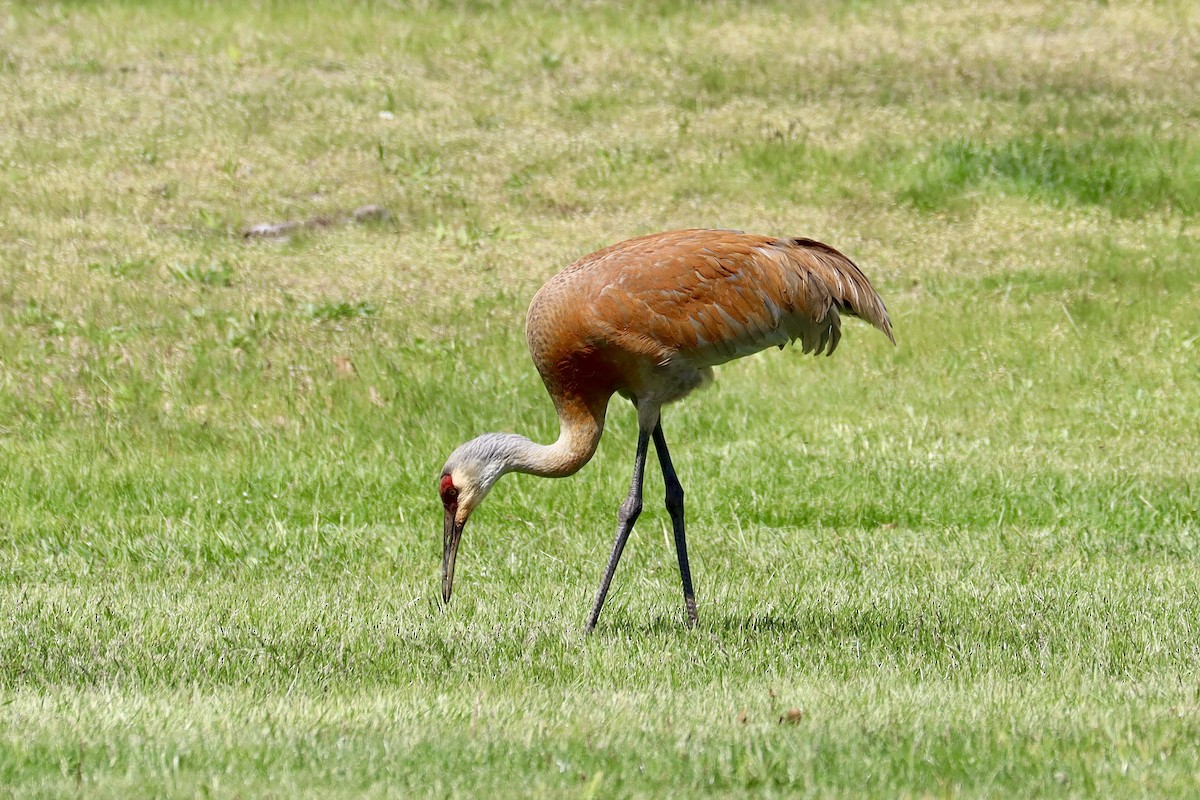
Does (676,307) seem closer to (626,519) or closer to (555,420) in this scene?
(626,519)

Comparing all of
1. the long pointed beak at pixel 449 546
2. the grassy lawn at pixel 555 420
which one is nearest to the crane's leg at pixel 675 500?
the grassy lawn at pixel 555 420

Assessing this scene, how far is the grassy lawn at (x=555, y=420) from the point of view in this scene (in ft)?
15.6

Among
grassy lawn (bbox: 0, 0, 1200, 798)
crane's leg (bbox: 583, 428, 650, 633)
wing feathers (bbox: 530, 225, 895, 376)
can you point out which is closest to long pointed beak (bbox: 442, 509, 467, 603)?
grassy lawn (bbox: 0, 0, 1200, 798)

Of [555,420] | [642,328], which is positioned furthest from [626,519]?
[555,420]

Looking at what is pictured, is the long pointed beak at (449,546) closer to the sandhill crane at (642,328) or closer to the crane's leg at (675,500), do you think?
the sandhill crane at (642,328)

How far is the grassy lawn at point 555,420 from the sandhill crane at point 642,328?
2.09 ft

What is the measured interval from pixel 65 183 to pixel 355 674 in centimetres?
1033

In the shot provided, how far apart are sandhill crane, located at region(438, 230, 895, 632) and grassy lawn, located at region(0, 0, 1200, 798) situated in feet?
2.09

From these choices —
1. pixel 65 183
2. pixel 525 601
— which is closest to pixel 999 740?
pixel 525 601

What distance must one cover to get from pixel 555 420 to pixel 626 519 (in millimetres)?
3200

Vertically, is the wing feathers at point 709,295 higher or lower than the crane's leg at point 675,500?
higher

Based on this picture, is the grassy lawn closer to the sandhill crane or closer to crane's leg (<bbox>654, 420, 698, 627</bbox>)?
crane's leg (<bbox>654, 420, 698, 627</bbox>)

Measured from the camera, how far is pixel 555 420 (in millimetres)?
10062

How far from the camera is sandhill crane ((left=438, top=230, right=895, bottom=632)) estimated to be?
6.32m
